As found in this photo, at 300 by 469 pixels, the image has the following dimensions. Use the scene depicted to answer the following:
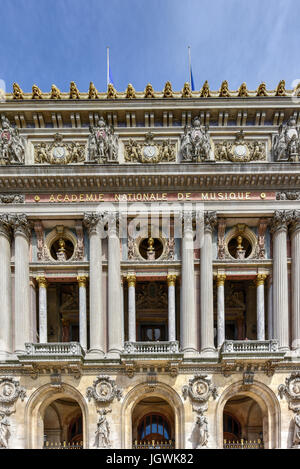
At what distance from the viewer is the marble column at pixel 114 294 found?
2773 cm

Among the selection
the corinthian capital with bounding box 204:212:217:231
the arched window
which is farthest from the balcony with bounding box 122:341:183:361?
the corinthian capital with bounding box 204:212:217:231

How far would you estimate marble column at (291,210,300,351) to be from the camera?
2769 centimetres

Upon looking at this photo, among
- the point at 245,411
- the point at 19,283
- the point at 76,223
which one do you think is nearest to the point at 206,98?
the point at 76,223

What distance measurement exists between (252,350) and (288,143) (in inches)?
436

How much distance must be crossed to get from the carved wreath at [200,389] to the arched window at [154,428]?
4825 mm

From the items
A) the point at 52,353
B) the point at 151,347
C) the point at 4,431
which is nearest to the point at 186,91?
the point at 151,347

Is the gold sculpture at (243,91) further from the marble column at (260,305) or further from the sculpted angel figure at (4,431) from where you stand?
the sculpted angel figure at (4,431)

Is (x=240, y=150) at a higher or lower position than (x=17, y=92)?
lower

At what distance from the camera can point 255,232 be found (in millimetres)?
29891

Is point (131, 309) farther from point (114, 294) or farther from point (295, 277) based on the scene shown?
point (295, 277)

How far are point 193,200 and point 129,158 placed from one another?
13.7 ft

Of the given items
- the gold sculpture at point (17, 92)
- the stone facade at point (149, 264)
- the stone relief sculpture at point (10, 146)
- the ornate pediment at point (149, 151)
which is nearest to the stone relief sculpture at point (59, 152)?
the stone facade at point (149, 264)

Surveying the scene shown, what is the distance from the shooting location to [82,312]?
2858 centimetres

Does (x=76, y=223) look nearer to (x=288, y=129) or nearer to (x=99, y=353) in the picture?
(x=99, y=353)
